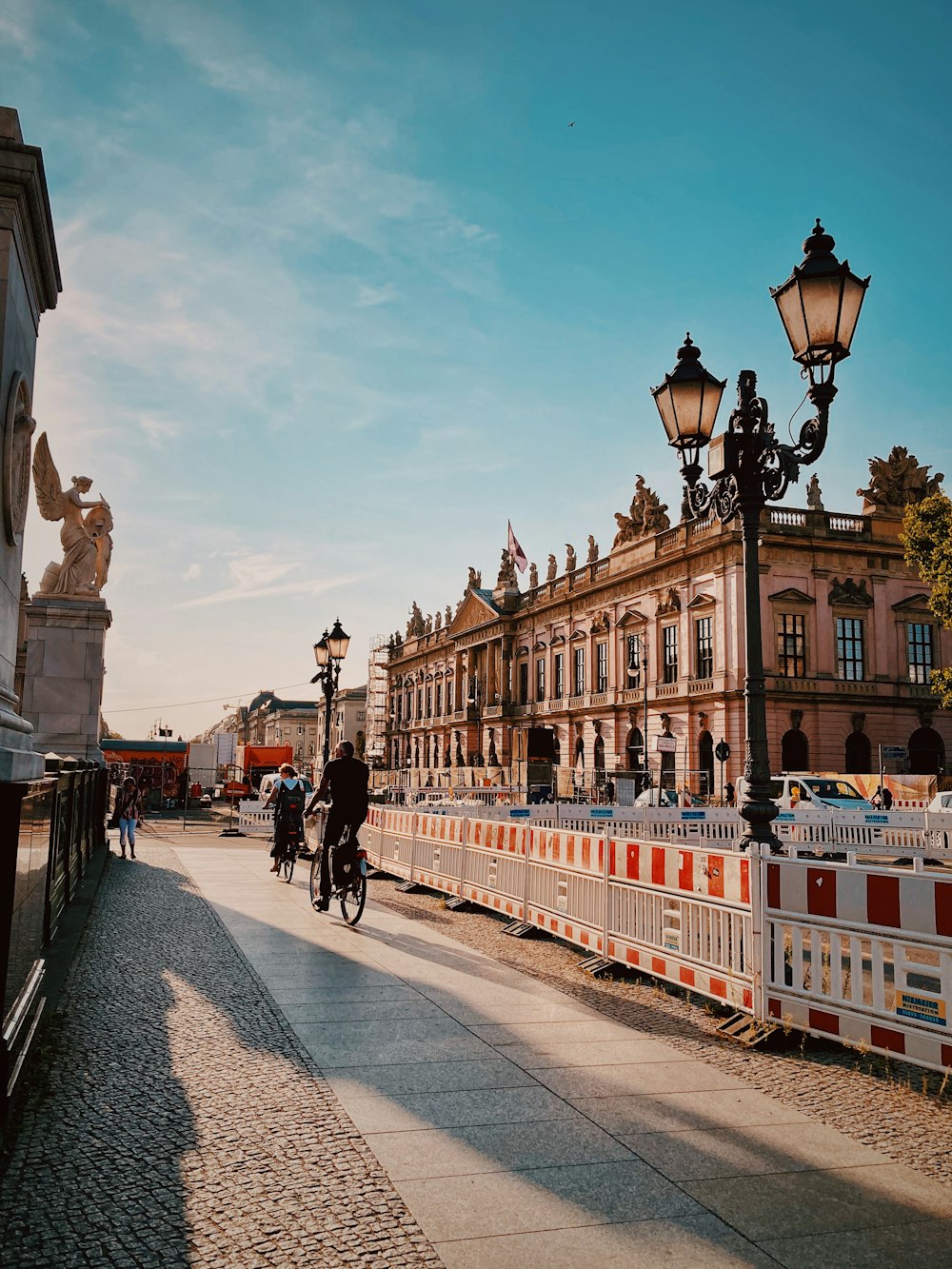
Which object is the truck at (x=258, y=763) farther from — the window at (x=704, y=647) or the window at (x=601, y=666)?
the window at (x=704, y=647)

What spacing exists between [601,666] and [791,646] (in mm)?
13896

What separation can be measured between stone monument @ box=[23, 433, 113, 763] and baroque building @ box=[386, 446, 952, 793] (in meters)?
21.1

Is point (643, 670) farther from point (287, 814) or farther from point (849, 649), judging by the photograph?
point (287, 814)

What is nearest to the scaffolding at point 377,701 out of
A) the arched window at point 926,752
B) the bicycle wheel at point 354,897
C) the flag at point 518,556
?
the flag at point 518,556

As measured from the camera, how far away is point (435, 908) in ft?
42.5

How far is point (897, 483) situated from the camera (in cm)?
4662

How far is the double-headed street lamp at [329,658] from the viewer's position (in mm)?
21453

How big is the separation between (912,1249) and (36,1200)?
10.4 ft

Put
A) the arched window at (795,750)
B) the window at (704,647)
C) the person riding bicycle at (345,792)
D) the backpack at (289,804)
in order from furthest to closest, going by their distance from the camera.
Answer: the window at (704,647), the arched window at (795,750), the backpack at (289,804), the person riding bicycle at (345,792)

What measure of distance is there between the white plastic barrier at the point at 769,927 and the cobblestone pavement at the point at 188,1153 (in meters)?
3.12

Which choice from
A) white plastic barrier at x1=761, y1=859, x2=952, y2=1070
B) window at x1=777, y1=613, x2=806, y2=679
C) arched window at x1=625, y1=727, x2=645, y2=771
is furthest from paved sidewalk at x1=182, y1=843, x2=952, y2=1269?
arched window at x1=625, y1=727, x2=645, y2=771

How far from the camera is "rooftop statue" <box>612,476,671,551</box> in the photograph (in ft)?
168

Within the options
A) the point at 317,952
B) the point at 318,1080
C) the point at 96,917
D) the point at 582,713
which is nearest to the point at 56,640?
the point at 96,917

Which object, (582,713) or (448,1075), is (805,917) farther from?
(582,713)
